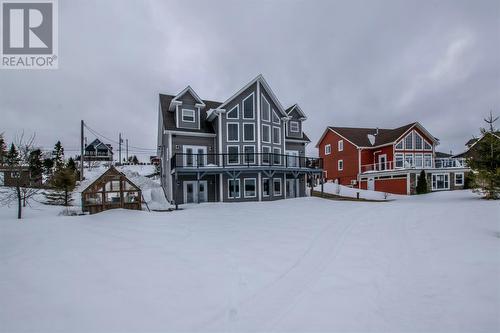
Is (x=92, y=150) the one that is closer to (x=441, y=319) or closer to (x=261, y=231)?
(x=261, y=231)

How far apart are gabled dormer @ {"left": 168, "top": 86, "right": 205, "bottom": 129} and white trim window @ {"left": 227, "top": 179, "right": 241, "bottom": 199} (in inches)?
231

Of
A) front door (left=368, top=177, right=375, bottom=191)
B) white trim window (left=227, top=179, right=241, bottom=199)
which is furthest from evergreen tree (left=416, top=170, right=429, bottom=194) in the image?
white trim window (left=227, top=179, right=241, bottom=199)

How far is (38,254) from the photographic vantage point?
24.0 feet

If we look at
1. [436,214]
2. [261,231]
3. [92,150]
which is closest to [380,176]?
[436,214]

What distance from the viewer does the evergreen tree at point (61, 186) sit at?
1744 centimetres

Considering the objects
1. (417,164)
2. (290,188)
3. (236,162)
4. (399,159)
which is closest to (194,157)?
(236,162)

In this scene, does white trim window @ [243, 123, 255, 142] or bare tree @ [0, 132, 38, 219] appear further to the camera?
white trim window @ [243, 123, 255, 142]

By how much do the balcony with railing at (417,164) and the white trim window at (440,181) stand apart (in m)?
1.03

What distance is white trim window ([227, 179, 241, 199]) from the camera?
21.7m

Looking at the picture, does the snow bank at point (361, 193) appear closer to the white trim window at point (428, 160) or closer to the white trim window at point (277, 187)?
the white trim window at point (428, 160)

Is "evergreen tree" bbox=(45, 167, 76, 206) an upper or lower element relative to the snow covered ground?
upper

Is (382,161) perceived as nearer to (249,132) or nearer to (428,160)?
(428,160)

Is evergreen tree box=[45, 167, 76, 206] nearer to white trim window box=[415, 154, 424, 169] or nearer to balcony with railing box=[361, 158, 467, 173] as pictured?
balcony with railing box=[361, 158, 467, 173]

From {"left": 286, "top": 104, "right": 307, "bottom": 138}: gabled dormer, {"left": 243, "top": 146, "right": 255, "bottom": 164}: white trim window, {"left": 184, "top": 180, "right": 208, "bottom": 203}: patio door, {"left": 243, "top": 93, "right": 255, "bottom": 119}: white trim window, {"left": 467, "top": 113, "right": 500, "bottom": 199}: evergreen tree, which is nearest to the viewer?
{"left": 467, "top": 113, "right": 500, "bottom": 199}: evergreen tree
